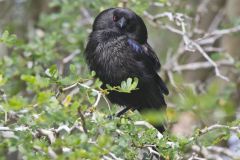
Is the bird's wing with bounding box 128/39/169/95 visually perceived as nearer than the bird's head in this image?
Yes

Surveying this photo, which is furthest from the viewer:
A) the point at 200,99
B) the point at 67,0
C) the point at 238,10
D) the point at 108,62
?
the point at 238,10

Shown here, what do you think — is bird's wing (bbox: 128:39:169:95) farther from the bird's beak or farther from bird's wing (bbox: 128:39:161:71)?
the bird's beak

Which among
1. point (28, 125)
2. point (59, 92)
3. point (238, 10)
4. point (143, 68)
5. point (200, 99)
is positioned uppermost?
point (238, 10)

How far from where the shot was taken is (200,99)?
191cm

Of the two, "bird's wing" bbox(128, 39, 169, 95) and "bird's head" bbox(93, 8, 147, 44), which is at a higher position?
"bird's head" bbox(93, 8, 147, 44)

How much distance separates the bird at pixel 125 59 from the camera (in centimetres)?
428

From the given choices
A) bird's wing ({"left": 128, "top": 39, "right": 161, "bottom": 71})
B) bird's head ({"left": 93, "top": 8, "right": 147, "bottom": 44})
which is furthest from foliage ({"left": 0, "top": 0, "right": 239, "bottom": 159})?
bird's head ({"left": 93, "top": 8, "right": 147, "bottom": 44})

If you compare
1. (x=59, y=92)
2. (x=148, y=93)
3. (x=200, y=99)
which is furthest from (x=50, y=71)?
(x=148, y=93)

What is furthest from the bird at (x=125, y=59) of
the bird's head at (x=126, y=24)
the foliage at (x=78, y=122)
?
the foliage at (x=78, y=122)

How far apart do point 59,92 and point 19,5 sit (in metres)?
3.78

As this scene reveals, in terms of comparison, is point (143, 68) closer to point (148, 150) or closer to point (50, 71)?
point (148, 150)

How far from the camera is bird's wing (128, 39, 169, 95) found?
445cm

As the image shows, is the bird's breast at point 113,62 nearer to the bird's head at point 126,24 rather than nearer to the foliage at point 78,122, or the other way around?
the bird's head at point 126,24

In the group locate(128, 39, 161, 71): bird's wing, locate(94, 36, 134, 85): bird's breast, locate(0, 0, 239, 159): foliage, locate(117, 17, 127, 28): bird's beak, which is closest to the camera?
locate(0, 0, 239, 159): foliage
